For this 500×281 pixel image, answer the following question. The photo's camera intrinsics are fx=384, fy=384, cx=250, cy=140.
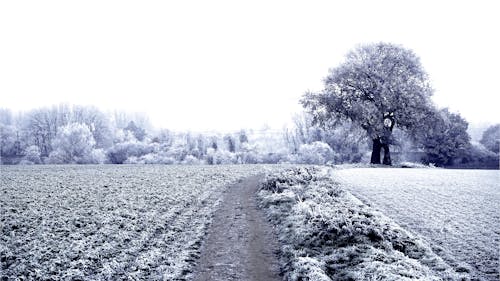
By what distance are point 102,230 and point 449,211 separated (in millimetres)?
17582

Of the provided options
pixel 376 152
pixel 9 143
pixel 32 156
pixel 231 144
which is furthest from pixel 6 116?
pixel 376 152

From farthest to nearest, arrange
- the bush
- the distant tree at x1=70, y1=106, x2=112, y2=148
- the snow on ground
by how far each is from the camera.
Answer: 1. the distant tree at x1=70, y1=106, x2=112, y2=148
2. the bush
3. the snow on ground

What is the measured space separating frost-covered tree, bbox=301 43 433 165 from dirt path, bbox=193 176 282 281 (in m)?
33.7

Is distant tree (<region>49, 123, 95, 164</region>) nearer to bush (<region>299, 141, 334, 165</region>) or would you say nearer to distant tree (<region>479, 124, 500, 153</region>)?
bush (<region>299, 141, 334, 165</region>)

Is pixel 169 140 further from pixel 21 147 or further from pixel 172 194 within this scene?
pixel 172 194

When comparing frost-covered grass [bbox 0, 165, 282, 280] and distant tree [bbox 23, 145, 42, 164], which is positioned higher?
distant tree [bbox 23, 145, 42, 164]

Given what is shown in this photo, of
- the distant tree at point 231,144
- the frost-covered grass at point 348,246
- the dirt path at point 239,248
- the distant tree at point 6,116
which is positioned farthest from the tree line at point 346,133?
the distant tree at point 6,116

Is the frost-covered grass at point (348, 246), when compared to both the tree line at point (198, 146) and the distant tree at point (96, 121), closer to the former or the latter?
the tree line at point (198, 146)

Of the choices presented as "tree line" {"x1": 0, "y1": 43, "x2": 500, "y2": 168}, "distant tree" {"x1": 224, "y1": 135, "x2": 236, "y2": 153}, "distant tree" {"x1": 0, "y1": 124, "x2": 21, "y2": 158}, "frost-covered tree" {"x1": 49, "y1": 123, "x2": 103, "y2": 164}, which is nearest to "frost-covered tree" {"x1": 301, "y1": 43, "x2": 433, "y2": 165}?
"tree line" {"x1": 0, "y1": 43, "x2": 500, "y2": 168}

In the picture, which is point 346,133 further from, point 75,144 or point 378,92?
point 75,144

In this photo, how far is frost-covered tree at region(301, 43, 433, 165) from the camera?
5094cm

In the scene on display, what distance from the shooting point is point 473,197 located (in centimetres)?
2442

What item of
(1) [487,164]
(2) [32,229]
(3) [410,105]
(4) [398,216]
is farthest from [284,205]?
(1) [487,164]

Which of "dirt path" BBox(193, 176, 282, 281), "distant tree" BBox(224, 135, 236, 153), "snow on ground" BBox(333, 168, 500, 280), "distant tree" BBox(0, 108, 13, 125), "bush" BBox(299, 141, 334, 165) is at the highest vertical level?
"distant tree" BBox(0, 108, 13, 125)
